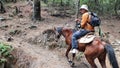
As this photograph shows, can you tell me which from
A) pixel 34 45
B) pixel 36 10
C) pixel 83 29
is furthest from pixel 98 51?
pixel 36 10

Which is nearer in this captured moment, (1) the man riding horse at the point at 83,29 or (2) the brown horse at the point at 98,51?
(2) the brown horse at the point at 98,51

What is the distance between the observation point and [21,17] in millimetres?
17109

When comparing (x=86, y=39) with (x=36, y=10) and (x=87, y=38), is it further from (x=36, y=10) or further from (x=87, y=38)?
(x=36, y=10)

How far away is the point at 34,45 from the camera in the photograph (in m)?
13.3

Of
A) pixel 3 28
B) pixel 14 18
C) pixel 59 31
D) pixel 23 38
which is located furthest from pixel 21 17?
pixel 59 31

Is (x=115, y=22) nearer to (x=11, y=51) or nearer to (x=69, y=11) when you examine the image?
(x=69, y=11)

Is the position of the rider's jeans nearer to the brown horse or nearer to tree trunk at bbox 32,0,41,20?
the brown horse

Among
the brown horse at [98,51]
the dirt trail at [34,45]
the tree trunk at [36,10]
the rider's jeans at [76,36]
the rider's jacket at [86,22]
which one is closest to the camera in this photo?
the brown horse at [98,51]

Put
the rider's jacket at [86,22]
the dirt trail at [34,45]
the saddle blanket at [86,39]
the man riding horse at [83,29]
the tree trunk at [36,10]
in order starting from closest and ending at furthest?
the saddle blanket at [86,39] → the rider's jacket at [86,22] → the man riding horse at [83,29] → the dirt trail at [34,45] → the tree trunk at [36,10]

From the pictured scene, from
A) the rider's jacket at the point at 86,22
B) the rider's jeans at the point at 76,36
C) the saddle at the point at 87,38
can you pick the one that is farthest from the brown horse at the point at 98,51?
the rider's jacket at the point at 86,22

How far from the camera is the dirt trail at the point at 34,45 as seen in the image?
1106 cm

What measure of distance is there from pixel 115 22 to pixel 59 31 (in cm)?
740

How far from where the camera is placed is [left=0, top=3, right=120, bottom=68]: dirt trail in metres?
11.1

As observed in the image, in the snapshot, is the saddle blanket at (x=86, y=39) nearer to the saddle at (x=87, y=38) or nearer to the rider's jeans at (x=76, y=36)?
the saddle at (x=87, y=38)
